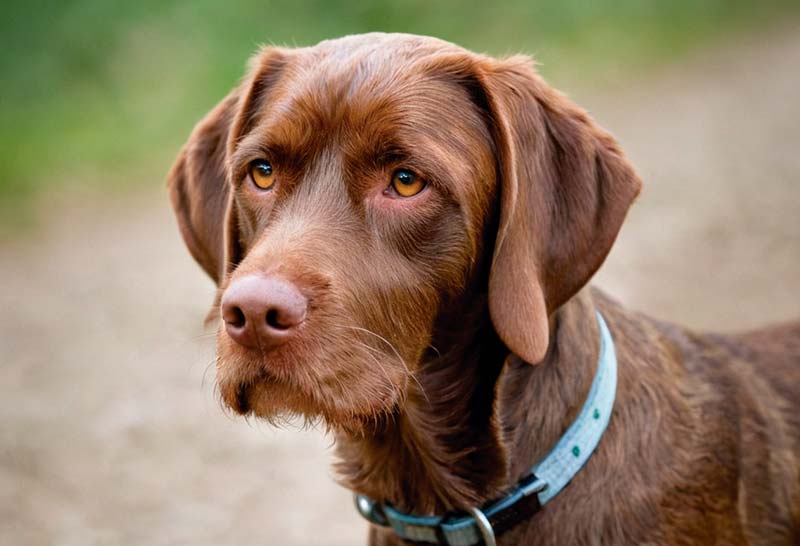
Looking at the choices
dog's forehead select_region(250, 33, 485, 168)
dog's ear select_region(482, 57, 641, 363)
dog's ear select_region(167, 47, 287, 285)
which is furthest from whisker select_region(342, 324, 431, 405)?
dog's ear select_region(167, 47, 287, 285)

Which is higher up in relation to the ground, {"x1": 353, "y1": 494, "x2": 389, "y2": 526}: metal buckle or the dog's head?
the dog's head

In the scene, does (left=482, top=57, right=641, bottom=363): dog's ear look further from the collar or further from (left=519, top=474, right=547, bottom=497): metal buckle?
(left=519, top=474, right=547, bottom=497): metal buckle

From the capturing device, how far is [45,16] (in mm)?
10078

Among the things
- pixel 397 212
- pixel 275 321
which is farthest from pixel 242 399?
pixel 397 212

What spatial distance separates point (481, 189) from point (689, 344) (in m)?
Answer: 1.10

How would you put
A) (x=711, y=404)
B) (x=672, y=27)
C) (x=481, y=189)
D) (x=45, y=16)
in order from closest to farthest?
(x=481, y=189), (x=711, y=404), (x=45, y=16), (x=672, y=27)

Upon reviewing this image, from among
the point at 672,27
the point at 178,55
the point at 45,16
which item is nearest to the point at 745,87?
the point at 672,27

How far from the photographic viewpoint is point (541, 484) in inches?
119

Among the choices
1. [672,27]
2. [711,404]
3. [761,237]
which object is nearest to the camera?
[711,404]

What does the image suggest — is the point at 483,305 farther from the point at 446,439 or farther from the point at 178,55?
the point at 178,55

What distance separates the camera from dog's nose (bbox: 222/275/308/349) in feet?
8.63

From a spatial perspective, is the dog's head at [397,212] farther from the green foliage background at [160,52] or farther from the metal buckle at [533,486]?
the green foliage background at [160,52]

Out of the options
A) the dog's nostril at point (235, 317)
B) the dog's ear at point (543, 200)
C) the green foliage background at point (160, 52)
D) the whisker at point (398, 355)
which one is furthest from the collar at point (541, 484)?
the green foliage background at point (160, 52)

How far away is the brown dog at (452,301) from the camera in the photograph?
2.89 m
